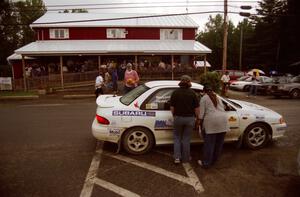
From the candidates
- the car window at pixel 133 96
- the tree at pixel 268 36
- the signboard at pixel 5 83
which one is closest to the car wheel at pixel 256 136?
the car window at pixel 133 96

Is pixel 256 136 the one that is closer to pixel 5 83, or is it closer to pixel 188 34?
pixel 5 83

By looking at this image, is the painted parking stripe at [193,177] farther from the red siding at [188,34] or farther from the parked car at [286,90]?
the red siding at [188,34]

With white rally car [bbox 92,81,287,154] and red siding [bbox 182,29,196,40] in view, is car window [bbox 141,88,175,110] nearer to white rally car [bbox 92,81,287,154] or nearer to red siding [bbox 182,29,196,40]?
white rally car [bbox 92,81,287,154]

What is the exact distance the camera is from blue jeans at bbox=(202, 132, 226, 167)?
557 cm

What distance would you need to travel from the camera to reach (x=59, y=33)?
1086 inches

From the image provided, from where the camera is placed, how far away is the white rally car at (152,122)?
6262 millimetres

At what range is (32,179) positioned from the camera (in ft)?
16.8

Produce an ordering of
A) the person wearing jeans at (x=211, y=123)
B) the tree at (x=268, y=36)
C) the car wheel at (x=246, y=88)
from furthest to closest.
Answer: the tree at (x=268, y=36) → the car wheel at (x=246, y=88) → the person wearing jeans at (x=211, y=123)

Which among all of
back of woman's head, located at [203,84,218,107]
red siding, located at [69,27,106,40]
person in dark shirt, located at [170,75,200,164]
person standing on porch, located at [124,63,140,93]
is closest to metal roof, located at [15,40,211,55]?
red siding, located at [69,27,106,40]

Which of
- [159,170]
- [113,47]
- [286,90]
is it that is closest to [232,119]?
[159,170]

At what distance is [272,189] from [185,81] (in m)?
2.43

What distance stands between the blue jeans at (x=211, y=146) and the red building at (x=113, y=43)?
18124 mm

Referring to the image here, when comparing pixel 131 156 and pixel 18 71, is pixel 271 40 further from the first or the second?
pixel 131 156

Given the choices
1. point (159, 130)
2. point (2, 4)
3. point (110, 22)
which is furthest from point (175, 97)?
point (110, 22)
